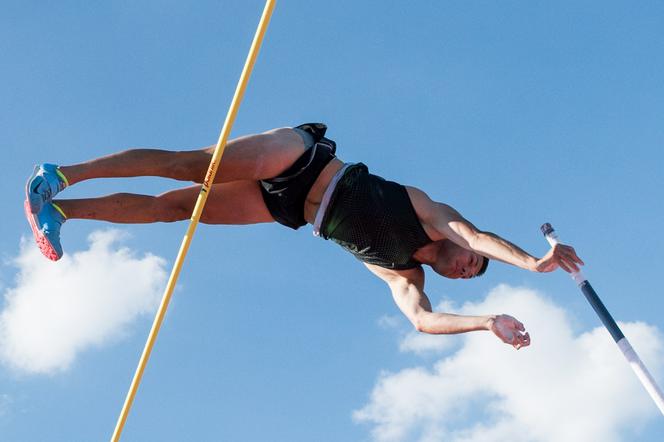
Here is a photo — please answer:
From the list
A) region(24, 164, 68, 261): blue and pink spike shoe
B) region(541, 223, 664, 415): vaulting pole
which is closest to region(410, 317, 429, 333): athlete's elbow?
region(541, 223, 664, 415): vaulting pole

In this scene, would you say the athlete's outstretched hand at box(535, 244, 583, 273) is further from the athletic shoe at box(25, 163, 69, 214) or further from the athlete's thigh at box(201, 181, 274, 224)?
the athletic shoe at box(25, 163, 69, 214)

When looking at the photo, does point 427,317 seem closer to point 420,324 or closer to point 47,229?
point 420,324

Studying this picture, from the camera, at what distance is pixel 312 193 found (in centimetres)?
656

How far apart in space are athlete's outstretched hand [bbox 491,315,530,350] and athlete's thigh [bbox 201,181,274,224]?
72.9 inches

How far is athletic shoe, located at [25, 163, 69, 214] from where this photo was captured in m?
5.49

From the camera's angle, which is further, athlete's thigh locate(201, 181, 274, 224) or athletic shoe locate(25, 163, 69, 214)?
athlete's thigh locate(201, 181, 274, 224)

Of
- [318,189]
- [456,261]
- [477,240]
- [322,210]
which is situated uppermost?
[318,189]

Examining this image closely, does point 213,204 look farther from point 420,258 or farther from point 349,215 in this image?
point 420,258

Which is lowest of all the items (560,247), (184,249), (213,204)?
(560,247)

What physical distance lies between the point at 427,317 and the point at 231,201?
5.05 feet

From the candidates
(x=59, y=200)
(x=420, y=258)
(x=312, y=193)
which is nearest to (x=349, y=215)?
(x=312, y=193)

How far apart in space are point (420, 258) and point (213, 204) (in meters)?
1.49

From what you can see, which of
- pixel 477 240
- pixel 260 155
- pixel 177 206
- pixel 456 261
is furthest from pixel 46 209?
pixel 456 261

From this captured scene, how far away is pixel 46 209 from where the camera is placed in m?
5.76
